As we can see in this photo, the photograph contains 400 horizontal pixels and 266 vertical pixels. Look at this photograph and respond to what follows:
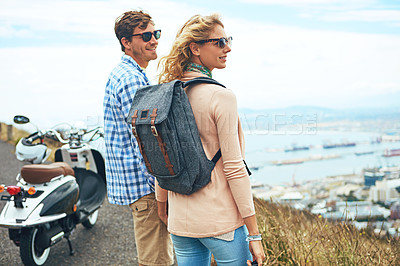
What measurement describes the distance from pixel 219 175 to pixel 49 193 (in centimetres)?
239

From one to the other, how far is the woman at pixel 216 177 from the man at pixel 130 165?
1.72 ft

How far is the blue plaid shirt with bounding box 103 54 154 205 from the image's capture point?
2.11 metres

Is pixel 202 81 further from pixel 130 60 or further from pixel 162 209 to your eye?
pixel 130 60

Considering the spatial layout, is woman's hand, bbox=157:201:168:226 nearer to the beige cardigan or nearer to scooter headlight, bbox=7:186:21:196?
the beige cardigan

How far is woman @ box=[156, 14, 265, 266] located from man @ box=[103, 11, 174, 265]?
20.7 inches

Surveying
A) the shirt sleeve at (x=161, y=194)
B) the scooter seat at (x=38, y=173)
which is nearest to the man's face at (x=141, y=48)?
the shirt sleeve at (x=161, y=194)

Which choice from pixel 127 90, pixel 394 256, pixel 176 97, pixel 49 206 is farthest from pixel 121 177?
pixel 394 256

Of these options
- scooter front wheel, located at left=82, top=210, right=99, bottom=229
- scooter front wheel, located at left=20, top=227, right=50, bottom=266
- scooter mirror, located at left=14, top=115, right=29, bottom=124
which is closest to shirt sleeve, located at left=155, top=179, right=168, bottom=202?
scooter front wheel, located at left=20, top=227, right=50, bottom=266

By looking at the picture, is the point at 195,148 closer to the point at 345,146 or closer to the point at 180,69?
the point at 180,69

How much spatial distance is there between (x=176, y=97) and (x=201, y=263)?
2.61 feet

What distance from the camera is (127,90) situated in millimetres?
2070

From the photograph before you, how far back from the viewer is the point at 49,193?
3.42 metres

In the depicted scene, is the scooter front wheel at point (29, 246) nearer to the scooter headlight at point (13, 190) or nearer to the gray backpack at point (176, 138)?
the scooter headlight at point (13, 190)

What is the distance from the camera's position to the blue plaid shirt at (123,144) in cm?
211
